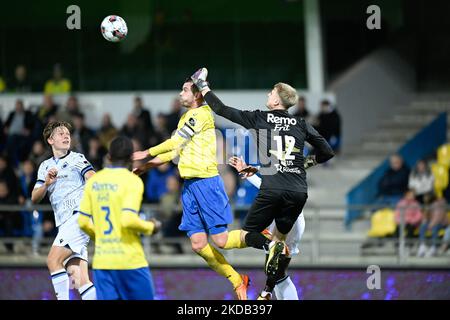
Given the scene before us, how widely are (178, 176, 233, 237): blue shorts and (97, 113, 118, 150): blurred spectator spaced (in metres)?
7.13

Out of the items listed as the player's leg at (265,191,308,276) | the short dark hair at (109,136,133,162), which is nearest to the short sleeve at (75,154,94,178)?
the short dark hair at (109,136,133,162)

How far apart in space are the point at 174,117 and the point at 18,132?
2.65 meters

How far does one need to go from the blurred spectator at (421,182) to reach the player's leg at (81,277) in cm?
698

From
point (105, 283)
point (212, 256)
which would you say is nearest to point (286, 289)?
point (212, 256)

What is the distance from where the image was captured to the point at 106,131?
749 inches

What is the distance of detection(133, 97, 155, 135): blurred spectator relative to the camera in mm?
18453

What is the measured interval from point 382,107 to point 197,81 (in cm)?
1066

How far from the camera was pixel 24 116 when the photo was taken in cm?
1892

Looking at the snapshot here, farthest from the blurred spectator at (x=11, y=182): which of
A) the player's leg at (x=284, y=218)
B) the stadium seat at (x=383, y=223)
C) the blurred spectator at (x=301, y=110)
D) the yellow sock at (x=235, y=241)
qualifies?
the player's leg at (x=284, y=218)

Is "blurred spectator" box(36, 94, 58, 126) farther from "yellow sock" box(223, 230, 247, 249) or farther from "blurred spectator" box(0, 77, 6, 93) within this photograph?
"yellow sock" box(223, 230, 247, 249)

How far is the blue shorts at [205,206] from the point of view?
11688 mm

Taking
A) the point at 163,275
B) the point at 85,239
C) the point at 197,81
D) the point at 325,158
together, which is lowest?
the point at 163,275
